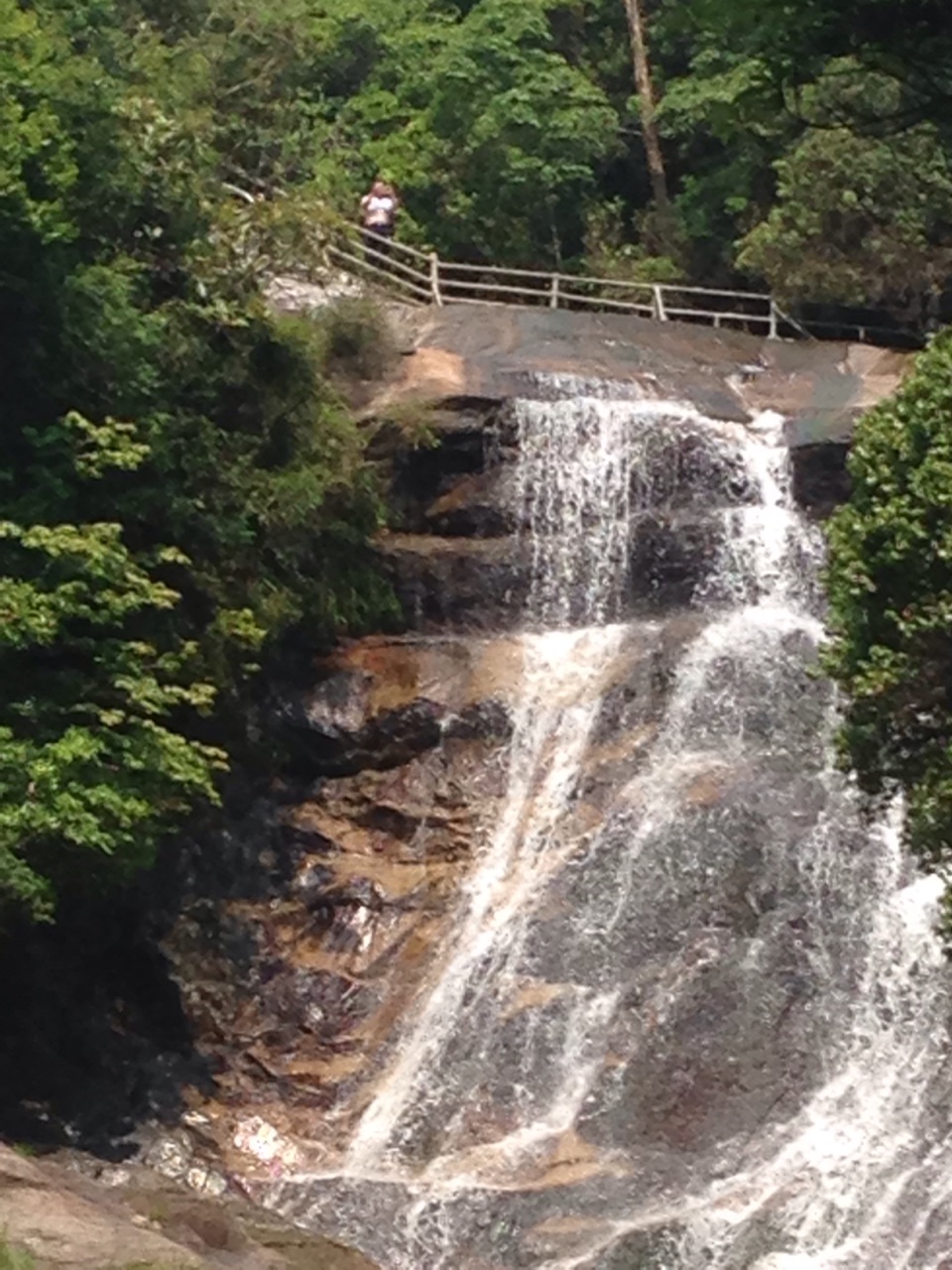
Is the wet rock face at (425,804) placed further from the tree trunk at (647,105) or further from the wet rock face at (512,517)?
the tree trunk at (647,105)

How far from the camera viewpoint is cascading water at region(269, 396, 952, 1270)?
15305 mm

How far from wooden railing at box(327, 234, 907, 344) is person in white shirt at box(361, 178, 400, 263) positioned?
14 cm

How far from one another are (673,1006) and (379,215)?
19.3 meters

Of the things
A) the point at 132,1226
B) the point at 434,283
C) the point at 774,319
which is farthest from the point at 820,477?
the point at 132,1226

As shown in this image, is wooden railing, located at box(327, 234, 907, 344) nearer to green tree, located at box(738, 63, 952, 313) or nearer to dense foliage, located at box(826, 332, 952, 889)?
green tree, located at box(738, 63, 952, 313)

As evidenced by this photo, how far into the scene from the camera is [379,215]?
3303 cm

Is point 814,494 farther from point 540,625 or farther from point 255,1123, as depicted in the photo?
point 255,1123

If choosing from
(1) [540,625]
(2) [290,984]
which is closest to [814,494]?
(1) [540,625]

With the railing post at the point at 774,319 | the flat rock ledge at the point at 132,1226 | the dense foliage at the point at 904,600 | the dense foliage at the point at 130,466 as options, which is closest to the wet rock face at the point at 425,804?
the dense foliage at the point at 130,466

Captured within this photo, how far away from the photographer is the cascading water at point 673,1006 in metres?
15.3

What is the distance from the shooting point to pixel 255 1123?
1784cm

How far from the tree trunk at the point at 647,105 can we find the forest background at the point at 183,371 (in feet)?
15.2

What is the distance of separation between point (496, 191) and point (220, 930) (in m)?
20.1

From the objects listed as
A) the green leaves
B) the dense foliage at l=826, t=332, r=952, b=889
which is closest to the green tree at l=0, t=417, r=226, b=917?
the green leaves
